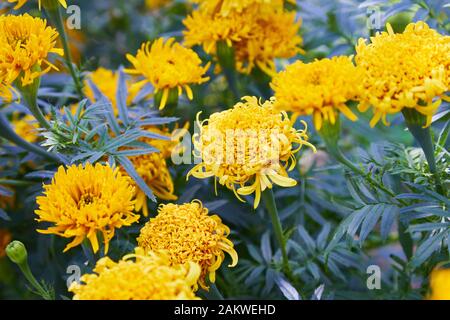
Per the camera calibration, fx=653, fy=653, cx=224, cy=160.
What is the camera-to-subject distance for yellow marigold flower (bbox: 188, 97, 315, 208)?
3.56 ft

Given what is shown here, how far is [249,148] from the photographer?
1087mm

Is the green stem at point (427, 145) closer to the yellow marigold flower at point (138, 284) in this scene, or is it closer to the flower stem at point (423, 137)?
the flower stem at point (423, 137)

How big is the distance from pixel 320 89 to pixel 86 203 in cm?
42

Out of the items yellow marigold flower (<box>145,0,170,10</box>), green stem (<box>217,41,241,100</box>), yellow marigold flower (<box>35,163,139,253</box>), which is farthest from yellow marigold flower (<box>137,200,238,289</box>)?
yellow marigold flower (<box>145,0,170,10</box>)

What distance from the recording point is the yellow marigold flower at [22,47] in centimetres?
116

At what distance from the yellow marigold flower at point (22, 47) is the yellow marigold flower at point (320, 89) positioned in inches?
17.6

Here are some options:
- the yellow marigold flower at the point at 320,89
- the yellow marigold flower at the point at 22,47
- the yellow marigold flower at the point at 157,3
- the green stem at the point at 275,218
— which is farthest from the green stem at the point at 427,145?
the yellow marigold flower at the point at 157,3

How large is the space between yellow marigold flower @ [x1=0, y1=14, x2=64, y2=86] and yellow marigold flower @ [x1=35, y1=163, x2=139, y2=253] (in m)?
0.22

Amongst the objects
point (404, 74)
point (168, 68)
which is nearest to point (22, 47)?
point (168, 68)

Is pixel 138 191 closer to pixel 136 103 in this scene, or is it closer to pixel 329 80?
pixel 136 103

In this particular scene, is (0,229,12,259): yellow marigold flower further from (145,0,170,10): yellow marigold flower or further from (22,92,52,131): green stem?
(145,0,170,10): yellow marigold flower

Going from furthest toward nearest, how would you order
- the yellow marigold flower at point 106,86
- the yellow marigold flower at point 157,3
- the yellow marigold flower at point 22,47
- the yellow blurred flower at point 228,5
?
the yellow marigold flower at point 157,3 → the yellow marigold flower at point 106,86 → the yellow blurred flower at point 228,5 → the yellow marigold flower at point 22,47

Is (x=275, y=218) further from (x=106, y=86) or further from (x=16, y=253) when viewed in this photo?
(x=106, y=86)

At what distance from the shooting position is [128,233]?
51.7 inches
